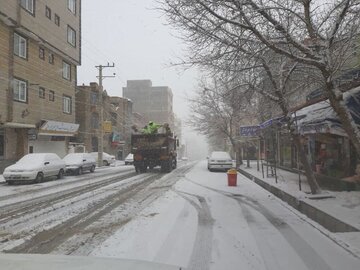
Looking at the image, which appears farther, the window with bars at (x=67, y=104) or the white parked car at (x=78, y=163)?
the window with bars at (x=67, y=104)

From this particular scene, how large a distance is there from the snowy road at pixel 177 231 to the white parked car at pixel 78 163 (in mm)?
14539

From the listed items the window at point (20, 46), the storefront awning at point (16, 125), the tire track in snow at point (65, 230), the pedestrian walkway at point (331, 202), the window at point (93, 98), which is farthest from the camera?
the window at point (93, 98)

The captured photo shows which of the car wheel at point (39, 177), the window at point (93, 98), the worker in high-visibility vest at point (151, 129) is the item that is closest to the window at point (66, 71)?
the worker in high-visibility vest at point (151, 129)

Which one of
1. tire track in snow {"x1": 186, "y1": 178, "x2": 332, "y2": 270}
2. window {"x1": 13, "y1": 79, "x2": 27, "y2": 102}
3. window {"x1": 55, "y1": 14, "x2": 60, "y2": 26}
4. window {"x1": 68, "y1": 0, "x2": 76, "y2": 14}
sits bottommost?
tire track in snow {"x1": 186, "y1": 178, "x2": 332, "y2": 270}

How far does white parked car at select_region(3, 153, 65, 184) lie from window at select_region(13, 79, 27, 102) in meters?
7.16

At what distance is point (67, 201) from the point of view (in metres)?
15.1

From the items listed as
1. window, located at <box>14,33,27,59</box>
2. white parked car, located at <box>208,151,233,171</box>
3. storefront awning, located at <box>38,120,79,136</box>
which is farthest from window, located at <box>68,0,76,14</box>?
white parked car, located at <box>208,151,233,171</box>

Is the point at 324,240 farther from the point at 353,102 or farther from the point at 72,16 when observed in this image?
the point at 72,16

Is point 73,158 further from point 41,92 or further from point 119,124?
point 119,124

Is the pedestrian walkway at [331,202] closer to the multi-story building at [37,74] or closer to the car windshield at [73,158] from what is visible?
the car windshield at [73,158]

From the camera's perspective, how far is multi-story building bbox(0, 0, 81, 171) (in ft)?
100

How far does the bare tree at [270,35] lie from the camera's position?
10.9 m

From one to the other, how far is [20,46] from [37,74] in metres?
2.80

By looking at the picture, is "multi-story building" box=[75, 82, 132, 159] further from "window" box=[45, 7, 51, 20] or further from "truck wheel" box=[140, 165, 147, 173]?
"truck wheel" box=[140, 165, 147, 173]
